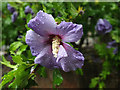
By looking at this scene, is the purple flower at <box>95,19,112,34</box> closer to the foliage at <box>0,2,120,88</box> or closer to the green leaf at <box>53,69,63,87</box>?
the foliage at <box>0,2,120,88</box>

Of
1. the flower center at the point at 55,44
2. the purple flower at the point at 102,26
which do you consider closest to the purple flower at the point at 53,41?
the flower center at the point at 55,44

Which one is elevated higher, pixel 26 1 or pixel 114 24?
pixel 26 1

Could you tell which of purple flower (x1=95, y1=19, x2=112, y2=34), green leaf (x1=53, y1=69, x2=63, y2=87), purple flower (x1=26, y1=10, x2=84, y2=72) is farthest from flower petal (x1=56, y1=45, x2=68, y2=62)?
purple flower (x1=95, y1=19, x2=112, y2=34)

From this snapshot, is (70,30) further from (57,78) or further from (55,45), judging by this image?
(57,78)

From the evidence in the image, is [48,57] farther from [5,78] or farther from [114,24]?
[114,24]

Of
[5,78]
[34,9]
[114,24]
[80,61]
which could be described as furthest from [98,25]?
[5,78]

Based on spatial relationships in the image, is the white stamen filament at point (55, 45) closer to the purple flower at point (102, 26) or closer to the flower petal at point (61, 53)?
the flower petal at point (61, 53)

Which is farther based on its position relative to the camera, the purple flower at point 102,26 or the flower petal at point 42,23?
the purple flower at point 102,26
